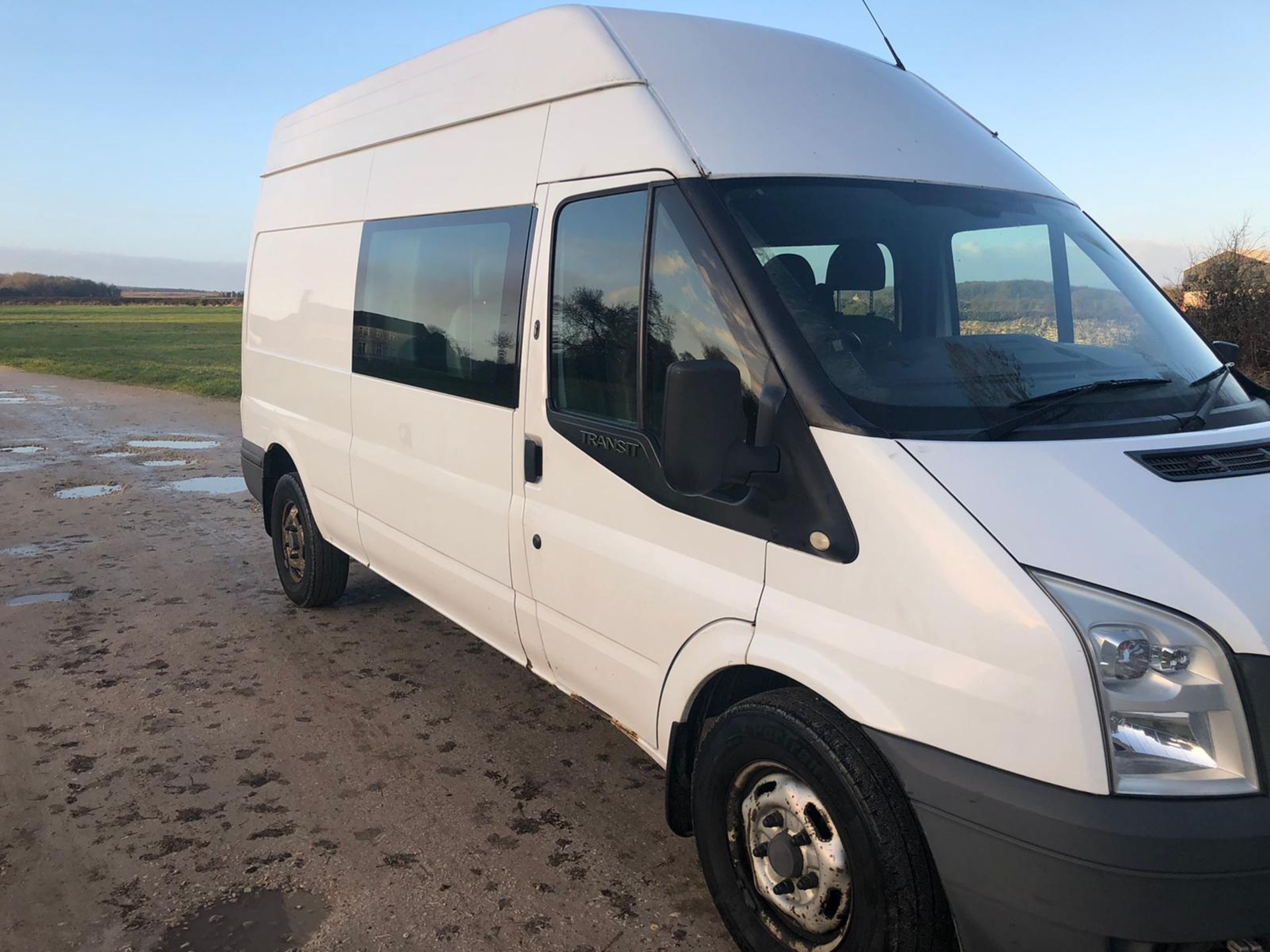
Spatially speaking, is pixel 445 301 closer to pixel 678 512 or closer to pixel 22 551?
pixel 678 512

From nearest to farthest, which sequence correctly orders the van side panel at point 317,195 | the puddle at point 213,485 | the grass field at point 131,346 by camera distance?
the van side panel at point 317,195 → the puddle at point 213,485 → the grass field at point 131,346

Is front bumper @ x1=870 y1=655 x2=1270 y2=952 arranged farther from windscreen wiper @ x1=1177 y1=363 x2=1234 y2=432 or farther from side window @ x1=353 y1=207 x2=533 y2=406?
side window @ x1=353 y1=207 x2=533 y2=406

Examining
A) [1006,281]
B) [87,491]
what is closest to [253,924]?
[1006,281]

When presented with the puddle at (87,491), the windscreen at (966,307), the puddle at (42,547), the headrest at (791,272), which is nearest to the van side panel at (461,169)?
the windscreen at (966,307)

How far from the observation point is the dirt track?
321cm

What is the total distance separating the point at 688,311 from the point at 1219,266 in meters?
13.7

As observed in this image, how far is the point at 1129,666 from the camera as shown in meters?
2.13

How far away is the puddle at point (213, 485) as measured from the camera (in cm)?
995

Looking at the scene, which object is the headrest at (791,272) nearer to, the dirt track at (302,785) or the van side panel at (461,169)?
the van side panel at (461,169)

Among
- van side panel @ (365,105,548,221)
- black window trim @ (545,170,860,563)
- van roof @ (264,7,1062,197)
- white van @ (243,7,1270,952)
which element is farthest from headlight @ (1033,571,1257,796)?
van side panel @ (365,105,548,221)

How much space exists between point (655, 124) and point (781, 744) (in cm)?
185

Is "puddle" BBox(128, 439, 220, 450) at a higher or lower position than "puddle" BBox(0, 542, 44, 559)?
higher

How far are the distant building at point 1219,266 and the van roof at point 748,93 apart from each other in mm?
11980

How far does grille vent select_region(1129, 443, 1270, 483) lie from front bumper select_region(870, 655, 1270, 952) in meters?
0.53
